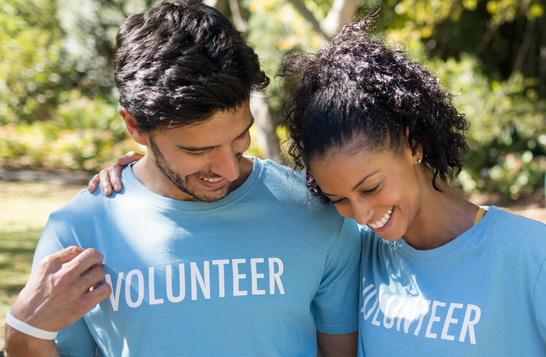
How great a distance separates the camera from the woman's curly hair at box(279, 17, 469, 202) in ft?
5.22

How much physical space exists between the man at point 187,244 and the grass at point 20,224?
7.61 feet

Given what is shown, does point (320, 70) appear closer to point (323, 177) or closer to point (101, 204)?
point (323, 177)

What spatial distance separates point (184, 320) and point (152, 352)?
15cm

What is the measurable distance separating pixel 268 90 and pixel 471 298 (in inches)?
117

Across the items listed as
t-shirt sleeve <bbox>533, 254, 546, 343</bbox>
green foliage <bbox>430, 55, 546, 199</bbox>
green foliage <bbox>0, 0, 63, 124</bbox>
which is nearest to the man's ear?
t-shirt sleeve <bbox>533, 254, 546, 343</bbox>

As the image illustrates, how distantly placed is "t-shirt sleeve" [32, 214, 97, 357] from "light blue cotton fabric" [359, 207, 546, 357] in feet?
3.33

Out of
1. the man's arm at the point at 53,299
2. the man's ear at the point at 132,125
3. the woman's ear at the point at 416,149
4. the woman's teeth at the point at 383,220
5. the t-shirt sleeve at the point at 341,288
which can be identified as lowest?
the man's arm at the point at 53,299

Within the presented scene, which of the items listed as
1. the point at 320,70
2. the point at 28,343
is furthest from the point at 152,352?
the point at 320,70

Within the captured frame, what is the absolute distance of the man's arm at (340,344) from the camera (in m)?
1.92

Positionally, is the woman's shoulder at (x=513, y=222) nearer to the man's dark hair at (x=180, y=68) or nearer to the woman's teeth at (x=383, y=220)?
the woman's teeth at (x=383, y=220)

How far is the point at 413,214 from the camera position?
Result: 5.57ft

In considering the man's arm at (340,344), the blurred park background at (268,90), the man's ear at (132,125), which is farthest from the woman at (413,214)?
the blurred park background at (268,90)

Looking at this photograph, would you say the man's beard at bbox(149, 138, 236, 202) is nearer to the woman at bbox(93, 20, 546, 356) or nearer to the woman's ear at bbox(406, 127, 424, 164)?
the woman at bbox(93, 20, 546, 356)

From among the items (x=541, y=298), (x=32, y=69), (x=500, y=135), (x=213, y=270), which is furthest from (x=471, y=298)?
(x=32, y=69)
